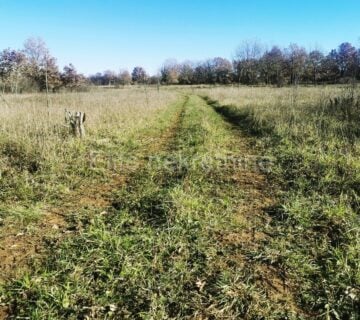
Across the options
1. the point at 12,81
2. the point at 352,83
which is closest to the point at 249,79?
the point at 352,83

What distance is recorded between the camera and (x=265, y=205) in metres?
4.64

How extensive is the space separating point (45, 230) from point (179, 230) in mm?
1788

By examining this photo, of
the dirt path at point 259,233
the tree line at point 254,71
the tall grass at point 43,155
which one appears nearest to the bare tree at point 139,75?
the tree line at point 254,71

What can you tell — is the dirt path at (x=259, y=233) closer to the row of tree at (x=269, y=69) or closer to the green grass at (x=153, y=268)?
the green grass at (x=153, y=268)

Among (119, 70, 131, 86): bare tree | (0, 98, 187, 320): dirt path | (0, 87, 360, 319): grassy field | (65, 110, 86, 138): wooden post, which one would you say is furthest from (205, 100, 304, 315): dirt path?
(119, 70, 131, 86): bare tree

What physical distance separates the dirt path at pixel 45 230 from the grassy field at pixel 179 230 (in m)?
0.02

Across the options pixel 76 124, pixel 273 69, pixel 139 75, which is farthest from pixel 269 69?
pixel 76 124

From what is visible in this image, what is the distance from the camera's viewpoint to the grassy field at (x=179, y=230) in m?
2.68

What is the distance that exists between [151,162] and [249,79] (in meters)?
62.3

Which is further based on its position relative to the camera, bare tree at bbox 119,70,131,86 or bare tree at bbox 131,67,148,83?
bare tree at bbox 119,70,131,86

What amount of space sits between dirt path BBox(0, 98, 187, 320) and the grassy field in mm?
18

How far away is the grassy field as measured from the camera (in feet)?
8.79

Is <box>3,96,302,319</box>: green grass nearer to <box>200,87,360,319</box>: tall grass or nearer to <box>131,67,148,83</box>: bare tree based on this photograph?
<box>200,87,360,319</box>: tall grass

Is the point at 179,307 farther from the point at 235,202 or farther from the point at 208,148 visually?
the point at 208,148
